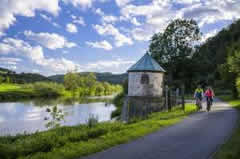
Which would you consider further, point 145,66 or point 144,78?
point 145,66

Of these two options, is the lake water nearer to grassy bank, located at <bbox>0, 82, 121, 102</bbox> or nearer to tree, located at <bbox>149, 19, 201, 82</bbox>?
tree, located at <bbox>149, 19, 201, 82</bbox>

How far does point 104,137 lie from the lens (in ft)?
26.1

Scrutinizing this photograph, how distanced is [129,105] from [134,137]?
399 inches

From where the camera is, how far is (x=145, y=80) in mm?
21562

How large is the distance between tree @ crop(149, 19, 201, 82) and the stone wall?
20.7 m

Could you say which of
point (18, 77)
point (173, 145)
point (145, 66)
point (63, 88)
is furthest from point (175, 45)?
point (18, 77)

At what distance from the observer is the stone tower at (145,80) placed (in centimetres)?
2150

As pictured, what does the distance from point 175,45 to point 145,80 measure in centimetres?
2394

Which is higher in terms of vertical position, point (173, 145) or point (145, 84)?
point (145, 84)

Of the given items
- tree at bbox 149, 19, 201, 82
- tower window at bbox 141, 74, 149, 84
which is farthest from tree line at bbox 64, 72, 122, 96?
tower window at bbox 141, 74, 149, 84

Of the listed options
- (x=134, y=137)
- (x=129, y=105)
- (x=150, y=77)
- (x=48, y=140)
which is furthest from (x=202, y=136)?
(x=150, y=77)

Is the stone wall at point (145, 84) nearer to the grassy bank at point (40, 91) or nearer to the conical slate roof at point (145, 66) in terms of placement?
the conical slate roof at point (145, 66)

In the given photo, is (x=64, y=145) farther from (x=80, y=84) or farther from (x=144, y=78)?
(x=80, y=84)

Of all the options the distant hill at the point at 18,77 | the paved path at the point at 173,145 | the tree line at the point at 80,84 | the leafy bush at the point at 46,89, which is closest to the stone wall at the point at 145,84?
the paved path at the point at 173,145
